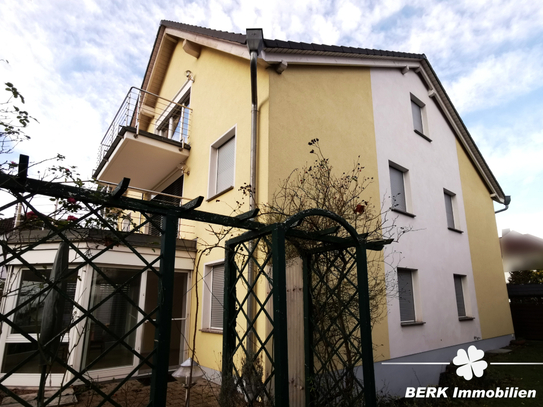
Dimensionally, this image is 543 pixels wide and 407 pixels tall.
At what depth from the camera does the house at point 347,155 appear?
23.8 ft

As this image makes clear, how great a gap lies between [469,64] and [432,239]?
16.7 feet

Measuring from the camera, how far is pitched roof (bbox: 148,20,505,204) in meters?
7.43

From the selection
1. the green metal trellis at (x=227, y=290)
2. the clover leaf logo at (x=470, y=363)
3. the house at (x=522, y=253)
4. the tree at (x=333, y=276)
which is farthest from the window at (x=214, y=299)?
the house at (x=522, y=253)

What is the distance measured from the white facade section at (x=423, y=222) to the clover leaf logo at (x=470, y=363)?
37 cm

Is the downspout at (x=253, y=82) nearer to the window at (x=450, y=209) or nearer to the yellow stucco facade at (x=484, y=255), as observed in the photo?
the window at (x=450, y=209)

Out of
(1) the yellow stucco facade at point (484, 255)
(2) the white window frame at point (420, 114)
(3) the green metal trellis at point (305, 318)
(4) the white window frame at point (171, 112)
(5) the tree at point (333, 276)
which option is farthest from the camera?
(1) the yellow stucco facade at point (484, 255)

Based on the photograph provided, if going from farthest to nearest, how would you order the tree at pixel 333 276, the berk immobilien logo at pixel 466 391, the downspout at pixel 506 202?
1. the downspout at pixel 506 202
2. the berk immobilien logo at pixel 466 391
3. the tree at pixel 333 276

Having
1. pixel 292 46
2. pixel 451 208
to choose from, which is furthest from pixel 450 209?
pixel 292 46

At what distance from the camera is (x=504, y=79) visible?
9820mm

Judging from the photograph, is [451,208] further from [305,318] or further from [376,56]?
[305,318]

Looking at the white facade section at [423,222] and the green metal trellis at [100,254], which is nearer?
the green metal trellis at [100,254]

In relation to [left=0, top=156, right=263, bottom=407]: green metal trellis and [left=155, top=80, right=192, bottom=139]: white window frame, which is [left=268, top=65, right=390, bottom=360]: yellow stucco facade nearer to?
[left=0, top=156, right=263, bottom=407]: green metal trellis

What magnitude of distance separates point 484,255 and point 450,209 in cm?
236

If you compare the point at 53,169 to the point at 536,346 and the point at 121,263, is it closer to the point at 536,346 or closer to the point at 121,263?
the point at 121,263
